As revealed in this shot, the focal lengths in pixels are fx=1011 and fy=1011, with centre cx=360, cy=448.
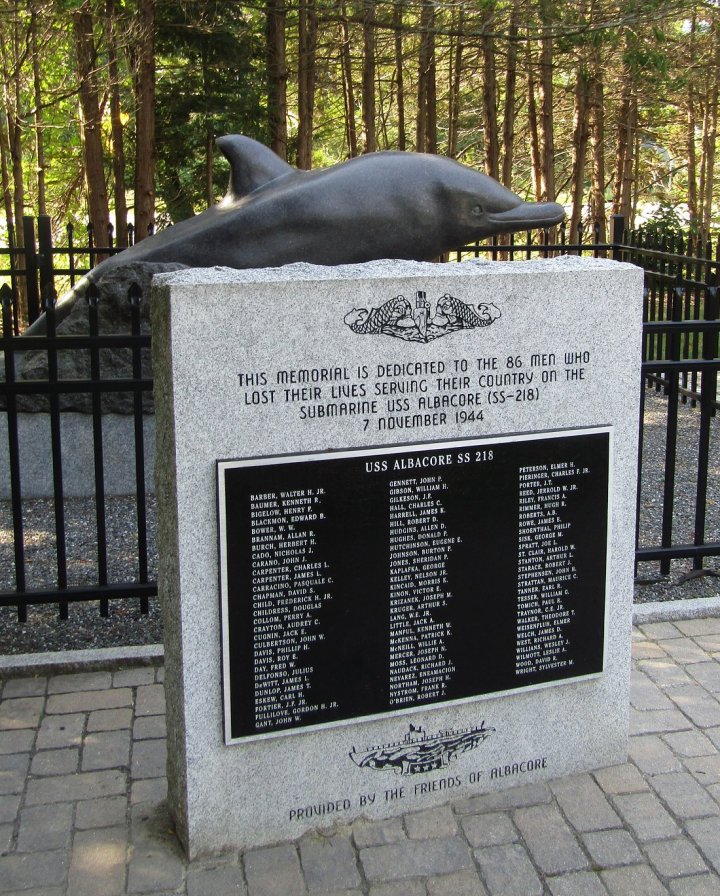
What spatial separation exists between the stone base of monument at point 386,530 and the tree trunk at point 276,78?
1147 centimetres

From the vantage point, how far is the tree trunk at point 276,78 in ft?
47.2

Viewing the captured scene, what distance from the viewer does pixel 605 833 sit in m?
3.40

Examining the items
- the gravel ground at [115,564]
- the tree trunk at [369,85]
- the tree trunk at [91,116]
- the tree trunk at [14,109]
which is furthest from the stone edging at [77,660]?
the tree trunk at [369,85]

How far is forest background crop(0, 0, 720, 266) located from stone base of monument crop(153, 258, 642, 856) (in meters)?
7.19

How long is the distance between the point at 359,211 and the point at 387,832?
3920 millimetres

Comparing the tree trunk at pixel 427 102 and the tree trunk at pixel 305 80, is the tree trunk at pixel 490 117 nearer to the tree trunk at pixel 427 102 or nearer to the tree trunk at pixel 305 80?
the tree trunk at pixel 427 102

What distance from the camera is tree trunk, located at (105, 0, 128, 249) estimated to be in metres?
11.4

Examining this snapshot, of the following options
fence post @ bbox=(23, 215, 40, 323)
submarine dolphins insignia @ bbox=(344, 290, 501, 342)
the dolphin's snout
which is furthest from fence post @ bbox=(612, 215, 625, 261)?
submarine dolphins insignia @ bbox=(344, 290, 501, 342)

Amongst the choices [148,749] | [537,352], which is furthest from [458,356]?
[148,749]

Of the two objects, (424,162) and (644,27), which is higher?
(644,27)

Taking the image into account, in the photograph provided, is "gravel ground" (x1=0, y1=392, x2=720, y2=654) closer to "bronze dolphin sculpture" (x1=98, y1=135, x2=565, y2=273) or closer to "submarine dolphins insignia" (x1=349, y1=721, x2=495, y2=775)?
"submarine dolphins insignia" (x1=349, y1=721, x2=495, y2=775)

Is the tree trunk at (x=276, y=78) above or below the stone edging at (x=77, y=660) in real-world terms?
above

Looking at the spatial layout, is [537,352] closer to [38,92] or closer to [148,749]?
[148,749]

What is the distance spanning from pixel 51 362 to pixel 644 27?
10.8m
